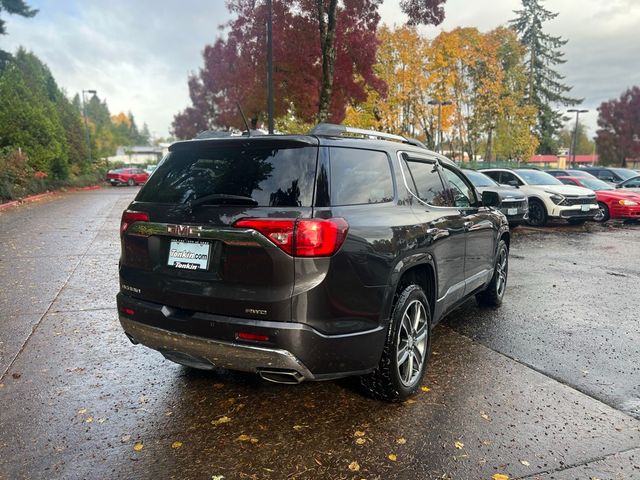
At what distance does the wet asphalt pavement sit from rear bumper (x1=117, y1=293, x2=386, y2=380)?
0.44 metres

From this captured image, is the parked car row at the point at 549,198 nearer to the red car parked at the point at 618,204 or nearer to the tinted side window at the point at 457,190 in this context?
the red car parked at the point at 618,204

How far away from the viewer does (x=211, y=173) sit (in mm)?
3074

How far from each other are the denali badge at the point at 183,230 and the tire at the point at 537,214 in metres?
12.7

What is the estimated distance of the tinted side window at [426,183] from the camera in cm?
377

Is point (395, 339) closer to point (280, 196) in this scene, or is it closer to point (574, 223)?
point (280, 196)

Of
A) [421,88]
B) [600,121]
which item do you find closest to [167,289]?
[421,88]

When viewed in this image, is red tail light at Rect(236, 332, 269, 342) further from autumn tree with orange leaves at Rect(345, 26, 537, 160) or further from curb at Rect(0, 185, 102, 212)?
autumn tree with orange leaves at Rect(345, 26, 537, 160)

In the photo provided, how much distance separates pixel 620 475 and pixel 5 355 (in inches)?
184

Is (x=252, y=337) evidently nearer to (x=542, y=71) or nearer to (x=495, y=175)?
(x=495, y=175)

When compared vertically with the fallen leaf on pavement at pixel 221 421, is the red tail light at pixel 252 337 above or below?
above

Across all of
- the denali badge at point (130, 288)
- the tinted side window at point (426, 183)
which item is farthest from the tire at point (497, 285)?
the denali badge at point (130, 288)

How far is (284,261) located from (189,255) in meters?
0.67

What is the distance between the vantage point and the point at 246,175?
2939mm

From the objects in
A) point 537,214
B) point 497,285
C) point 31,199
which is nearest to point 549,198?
point 537,214
